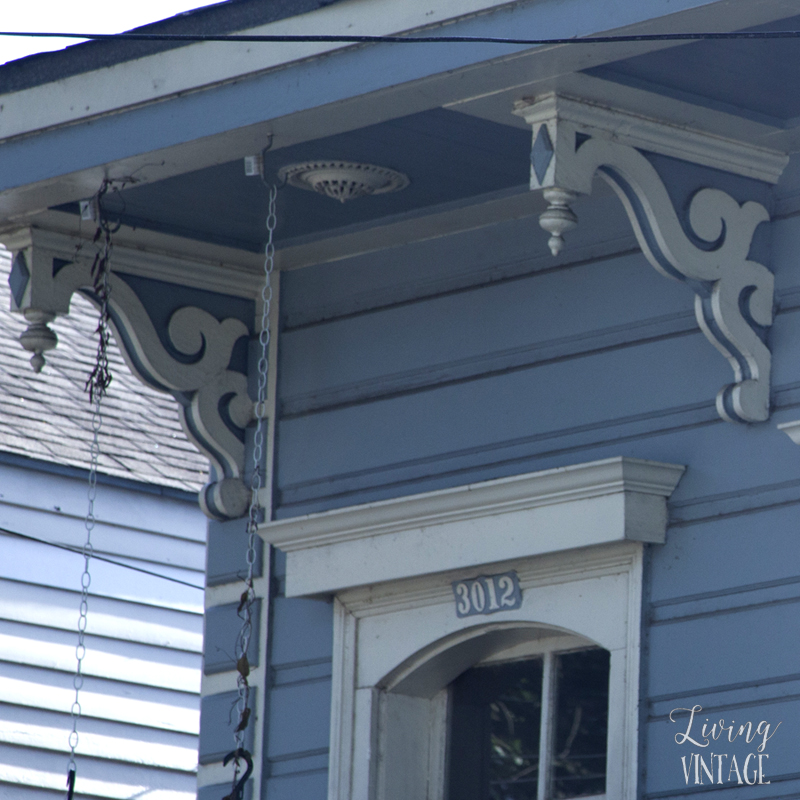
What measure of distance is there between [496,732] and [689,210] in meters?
1.85

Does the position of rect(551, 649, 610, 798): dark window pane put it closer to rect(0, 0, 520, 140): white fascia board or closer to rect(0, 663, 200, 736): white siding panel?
rect(0, 0, 520, 140): white fascia board

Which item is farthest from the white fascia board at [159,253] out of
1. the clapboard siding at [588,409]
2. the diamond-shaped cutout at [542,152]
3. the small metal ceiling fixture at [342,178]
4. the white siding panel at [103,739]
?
the white siding panel at [103,739]

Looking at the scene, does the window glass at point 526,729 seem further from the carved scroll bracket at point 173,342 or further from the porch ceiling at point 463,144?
the porch ceiling at point 463,144

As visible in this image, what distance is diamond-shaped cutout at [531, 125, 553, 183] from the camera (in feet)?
16.3

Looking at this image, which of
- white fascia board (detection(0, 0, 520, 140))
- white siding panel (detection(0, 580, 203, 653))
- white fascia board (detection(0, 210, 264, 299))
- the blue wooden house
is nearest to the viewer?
white fascia board (detection(0, 0, 520, 140))

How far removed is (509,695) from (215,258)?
1.80 metres

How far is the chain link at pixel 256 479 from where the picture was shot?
19.6 feet

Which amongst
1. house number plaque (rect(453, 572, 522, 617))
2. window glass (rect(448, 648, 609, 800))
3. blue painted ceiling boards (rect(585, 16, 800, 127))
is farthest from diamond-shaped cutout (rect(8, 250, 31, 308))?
blue painted ceiling boards (rect(585, 16, 800, 127))

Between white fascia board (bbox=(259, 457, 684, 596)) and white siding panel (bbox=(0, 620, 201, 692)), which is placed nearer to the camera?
white fascia board (bbox=(259, 457, 684, 596))

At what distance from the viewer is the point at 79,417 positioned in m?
11.3

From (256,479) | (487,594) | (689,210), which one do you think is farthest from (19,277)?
(689,210)

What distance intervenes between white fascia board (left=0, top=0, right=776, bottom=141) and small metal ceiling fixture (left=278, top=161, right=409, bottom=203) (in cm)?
57

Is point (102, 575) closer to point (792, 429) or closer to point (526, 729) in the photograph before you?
point (526, 729)

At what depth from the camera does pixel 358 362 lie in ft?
21.4
